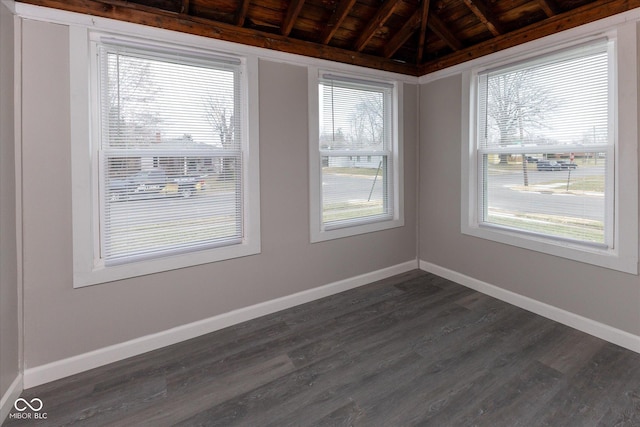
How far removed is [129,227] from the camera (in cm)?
242

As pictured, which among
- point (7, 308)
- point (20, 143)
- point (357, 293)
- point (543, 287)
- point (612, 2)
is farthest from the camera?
point (357, 293)

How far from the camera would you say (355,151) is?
3.59m

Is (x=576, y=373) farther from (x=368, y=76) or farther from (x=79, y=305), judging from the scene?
(x=79, y=305)

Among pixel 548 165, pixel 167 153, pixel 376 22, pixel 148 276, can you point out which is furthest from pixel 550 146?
pixel 148 276

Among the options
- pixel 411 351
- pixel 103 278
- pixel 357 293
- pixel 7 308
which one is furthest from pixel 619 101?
pixel 7 308

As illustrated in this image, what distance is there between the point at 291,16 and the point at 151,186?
1879 millimetres

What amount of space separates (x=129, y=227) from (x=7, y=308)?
2.65 feet

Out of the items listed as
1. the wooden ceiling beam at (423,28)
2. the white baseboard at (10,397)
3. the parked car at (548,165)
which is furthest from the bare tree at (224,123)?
the parked car at (548,165)

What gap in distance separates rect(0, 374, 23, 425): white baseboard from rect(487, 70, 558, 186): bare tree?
4.22 meters

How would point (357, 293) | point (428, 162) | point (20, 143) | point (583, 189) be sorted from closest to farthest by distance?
1. point (20, 143)
2. point (583, 189)
3. point (357, 293)
4. point (428, 162)

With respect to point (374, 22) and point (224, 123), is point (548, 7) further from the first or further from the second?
point (224, 123)

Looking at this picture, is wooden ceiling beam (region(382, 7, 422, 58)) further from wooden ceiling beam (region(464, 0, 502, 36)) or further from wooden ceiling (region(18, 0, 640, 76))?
wooden ceiling beam (region(464, 0, 502, 36))

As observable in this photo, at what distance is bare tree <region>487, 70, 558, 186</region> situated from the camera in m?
2.91

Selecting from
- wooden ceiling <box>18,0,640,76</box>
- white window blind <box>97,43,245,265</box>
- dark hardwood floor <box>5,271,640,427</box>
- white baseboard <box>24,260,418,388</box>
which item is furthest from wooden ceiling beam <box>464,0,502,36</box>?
white baseboard <box>24,260,418,388</box>
